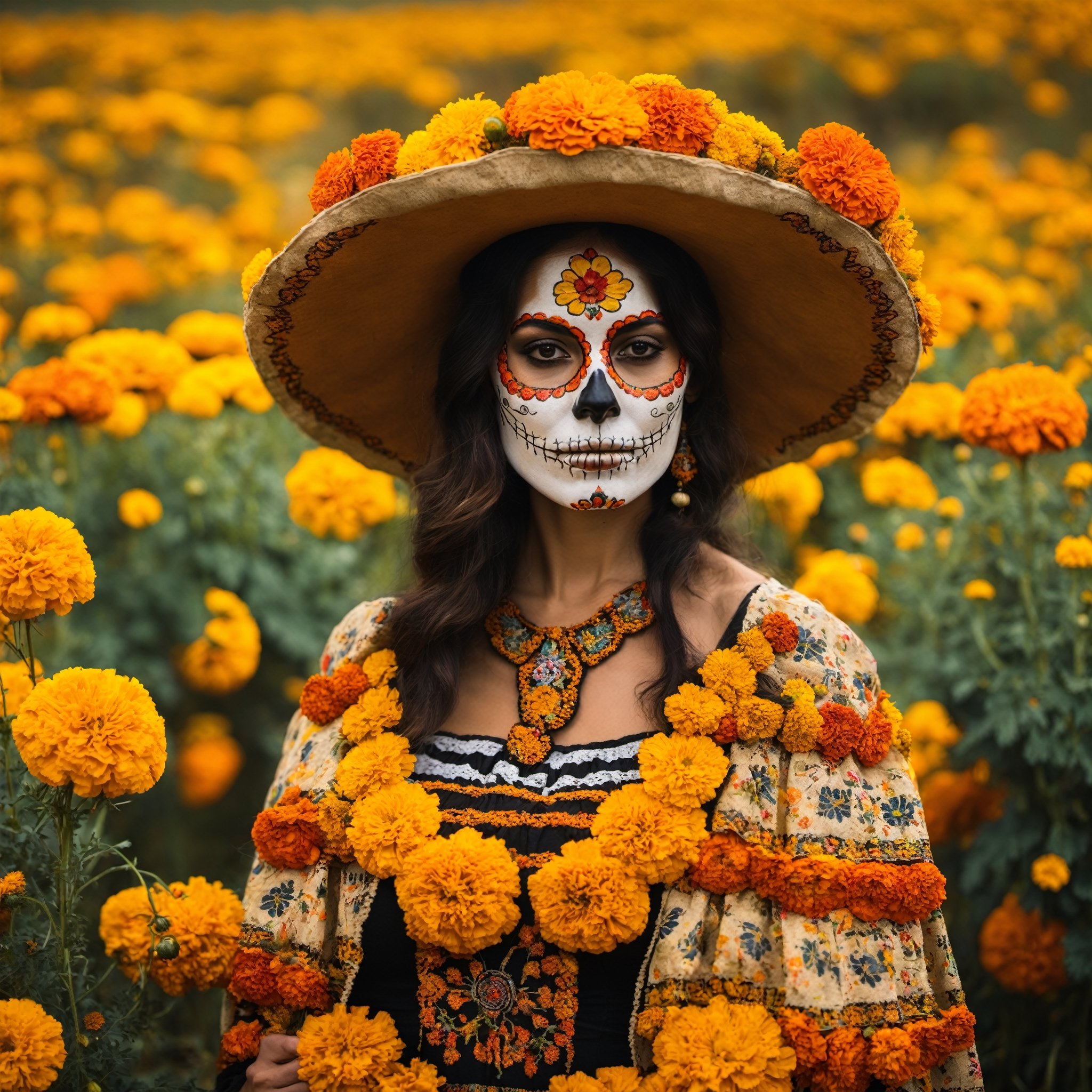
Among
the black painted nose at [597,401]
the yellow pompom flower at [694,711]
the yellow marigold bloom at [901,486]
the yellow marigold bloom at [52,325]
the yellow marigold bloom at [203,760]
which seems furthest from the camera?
the yellow marigold bloom at [203,760]

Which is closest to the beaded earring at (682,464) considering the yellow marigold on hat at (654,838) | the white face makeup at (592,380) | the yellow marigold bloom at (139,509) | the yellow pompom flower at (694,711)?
the white face makeup at (592,380)

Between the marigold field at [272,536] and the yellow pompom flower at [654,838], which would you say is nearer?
the yellow pompom flower at [654,838]

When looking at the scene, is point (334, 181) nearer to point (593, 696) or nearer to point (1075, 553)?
point (593, 696)

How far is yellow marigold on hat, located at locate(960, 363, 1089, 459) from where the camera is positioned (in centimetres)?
295

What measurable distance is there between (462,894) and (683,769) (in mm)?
459

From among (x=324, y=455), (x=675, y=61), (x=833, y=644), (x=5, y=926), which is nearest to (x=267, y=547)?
(x=324, y=455)

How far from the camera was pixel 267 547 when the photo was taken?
4.48m

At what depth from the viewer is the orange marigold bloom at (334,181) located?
7.57ft

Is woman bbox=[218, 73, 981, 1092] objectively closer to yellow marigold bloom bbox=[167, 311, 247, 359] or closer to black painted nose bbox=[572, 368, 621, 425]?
black painted nose bbox=[572, 368, 621, 425]

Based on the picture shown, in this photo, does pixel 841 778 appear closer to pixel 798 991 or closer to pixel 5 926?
pixel 798 991

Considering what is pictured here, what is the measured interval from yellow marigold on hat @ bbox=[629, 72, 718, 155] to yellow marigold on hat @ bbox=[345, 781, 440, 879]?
1.30 metres

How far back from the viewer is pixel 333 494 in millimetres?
3871

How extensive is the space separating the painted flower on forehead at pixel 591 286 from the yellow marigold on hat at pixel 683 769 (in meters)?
0.85

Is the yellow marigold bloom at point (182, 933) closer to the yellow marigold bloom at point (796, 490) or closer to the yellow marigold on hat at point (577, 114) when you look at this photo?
the yellow marigold on hat at point (577, 114)
